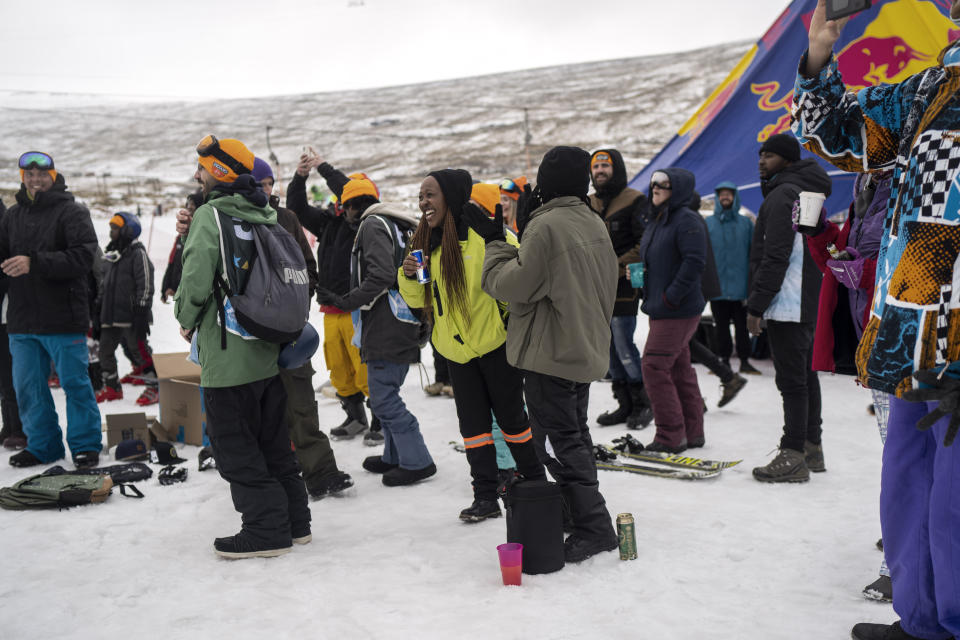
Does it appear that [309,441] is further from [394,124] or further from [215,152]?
[394,124]

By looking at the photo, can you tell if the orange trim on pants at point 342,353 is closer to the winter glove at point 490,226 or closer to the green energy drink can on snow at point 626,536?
the winter glove at point 490,226

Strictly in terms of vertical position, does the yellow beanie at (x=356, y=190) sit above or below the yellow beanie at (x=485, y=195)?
above

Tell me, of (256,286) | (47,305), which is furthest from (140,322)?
(256,286)

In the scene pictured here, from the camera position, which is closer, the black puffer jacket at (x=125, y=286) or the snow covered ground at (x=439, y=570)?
the snow covered ground at (x=439, y=570)

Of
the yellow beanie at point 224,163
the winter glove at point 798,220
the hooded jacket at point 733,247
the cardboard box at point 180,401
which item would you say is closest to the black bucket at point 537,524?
the winter glove at point 798,220

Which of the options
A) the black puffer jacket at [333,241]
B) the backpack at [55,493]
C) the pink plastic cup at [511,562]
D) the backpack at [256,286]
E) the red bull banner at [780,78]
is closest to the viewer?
the pink plastic cup at [511,562]

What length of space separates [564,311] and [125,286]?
21.8 ft

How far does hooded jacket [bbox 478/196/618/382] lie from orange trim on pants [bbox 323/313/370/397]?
8.54ft

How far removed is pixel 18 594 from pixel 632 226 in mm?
4880

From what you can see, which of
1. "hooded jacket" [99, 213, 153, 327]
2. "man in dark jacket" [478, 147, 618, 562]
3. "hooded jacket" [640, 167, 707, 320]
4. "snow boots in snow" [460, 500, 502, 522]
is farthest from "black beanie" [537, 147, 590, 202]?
"hooded jacket" [99, 213, 153, 327]

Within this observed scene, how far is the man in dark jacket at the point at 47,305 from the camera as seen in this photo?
5164 millimetres

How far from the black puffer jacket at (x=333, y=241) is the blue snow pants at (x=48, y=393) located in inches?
72.7

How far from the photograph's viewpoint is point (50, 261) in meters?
5.10

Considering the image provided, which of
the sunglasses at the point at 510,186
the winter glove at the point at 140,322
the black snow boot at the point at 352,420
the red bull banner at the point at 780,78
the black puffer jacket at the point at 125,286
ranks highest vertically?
the red bull banner at the point at 780,78
